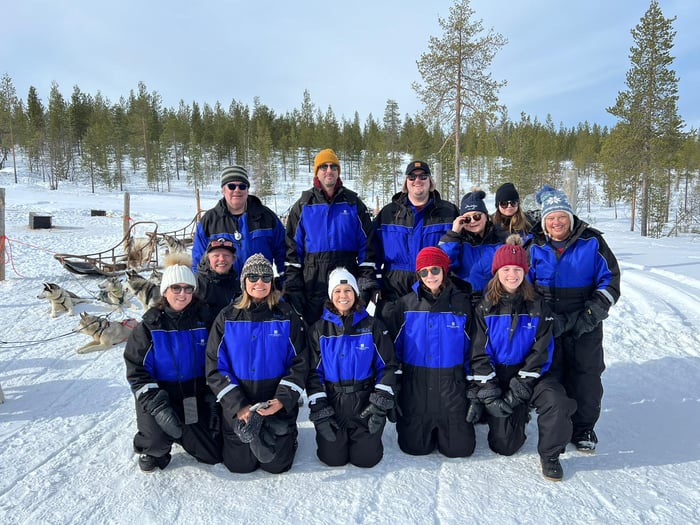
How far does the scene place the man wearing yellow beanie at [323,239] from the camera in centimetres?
347

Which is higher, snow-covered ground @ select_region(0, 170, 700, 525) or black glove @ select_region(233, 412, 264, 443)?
black glove @ select_region(233, 412, 264, 443)

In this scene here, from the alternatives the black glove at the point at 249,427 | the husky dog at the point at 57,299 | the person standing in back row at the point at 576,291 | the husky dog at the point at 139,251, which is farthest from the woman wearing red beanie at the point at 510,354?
the husky dog at the point at 139,251

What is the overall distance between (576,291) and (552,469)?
121 centimetres

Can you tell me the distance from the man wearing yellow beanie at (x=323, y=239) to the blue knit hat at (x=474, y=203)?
0.79 metres

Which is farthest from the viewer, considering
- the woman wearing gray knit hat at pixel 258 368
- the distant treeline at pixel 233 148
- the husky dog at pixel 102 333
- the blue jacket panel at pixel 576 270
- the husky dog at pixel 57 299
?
the distant treeline at pixel 233 148

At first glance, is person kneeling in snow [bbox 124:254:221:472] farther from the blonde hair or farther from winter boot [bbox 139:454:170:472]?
the blonde hair

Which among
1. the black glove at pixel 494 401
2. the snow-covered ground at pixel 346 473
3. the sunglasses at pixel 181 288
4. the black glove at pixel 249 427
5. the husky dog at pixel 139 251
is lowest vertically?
the snow-covered ground at pixel 346 473

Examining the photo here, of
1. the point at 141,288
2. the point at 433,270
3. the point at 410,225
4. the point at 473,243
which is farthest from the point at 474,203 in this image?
the point at 141,288

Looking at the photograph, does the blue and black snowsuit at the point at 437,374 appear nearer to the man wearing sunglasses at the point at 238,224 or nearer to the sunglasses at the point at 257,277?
the sunglasses at the point at 257,277

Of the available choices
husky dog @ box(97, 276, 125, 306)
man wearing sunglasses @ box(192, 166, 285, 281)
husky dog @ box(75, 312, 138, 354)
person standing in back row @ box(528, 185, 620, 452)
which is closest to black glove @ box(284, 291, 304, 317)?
man wearing sunglasses @ box(192, 166, 285, 281)

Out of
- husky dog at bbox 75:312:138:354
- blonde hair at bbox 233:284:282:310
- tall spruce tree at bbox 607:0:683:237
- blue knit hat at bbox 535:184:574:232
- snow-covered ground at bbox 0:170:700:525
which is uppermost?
tall spruce tree at bbox 607:0:683:237

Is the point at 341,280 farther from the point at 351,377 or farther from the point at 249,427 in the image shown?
the point at 249,427

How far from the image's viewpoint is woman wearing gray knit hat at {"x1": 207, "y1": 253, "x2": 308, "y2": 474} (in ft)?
8.73

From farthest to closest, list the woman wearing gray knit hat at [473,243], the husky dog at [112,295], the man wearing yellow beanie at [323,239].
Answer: the husky dog at [112,295] → the man wearing yellow beanie at [323,239] → the woman wearing gray knit hat at [473,243]
